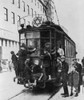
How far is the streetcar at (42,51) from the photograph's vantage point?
17.5 ft

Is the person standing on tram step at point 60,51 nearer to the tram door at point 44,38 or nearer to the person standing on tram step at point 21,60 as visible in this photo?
the tram door at point 44,38

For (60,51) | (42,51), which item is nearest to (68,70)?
(60,51)

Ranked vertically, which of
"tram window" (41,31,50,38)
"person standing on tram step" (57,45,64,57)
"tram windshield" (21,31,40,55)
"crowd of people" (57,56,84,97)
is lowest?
"crowd of people" (57,56,84,97)

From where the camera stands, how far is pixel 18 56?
5.36 m

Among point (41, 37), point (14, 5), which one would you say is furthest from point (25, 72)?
point (14, 5)

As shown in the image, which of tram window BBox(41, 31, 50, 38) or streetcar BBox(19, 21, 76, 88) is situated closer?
streetcar BBox(19, 21, 76, 88)

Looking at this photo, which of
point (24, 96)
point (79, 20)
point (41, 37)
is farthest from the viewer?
point (41, 37)

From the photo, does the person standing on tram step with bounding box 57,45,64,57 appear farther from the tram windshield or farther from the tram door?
the tram windshield

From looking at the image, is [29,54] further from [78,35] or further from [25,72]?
[78,35]

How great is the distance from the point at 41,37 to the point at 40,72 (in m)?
0.73

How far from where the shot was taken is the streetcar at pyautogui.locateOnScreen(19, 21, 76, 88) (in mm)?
5336

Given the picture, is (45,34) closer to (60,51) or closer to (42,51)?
(42,51)

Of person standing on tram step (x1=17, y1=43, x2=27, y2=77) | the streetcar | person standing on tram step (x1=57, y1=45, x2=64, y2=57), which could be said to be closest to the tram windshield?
the streetcar

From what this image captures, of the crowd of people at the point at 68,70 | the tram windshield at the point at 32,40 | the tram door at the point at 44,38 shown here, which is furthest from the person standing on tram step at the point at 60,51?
the tram windshield at the point at 32,40
